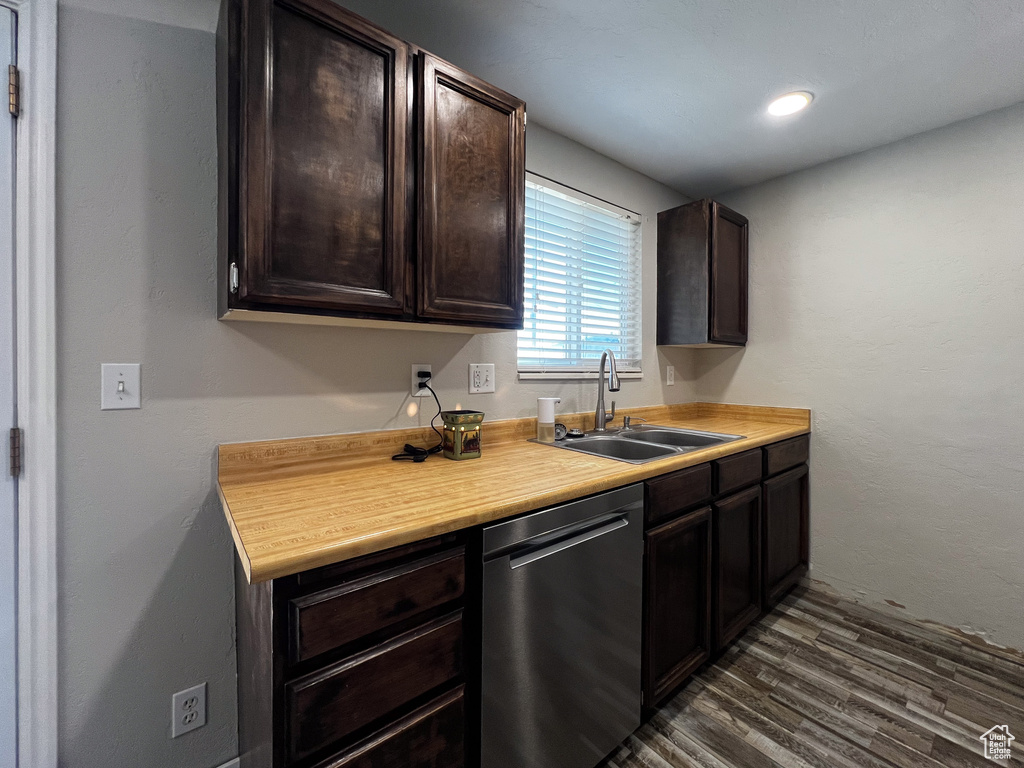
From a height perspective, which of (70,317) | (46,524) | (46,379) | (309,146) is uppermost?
(309,146)

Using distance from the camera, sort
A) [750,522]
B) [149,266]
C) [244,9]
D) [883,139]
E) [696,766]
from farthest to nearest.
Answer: [883,139]
[750,522]
[696,766]
[149,266]
[244,9]

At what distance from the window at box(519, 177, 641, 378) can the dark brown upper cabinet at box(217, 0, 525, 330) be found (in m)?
0.63

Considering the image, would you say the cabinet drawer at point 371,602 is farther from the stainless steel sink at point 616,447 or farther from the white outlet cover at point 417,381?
the stainless steel sink at point 616,447

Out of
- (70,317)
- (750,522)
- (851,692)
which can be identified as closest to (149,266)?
(70,317)

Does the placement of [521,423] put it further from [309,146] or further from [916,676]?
[916,676]

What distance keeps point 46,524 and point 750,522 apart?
238 cm

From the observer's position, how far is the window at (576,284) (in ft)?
6.87

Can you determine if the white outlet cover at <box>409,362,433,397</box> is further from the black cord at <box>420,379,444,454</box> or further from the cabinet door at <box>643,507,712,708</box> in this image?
the cabinet door at <box>643,507,712,708</box>

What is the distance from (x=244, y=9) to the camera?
3.30ft

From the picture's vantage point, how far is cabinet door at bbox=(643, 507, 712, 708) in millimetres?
1459

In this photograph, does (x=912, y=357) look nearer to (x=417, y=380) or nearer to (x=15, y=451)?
(x=417, y=380)

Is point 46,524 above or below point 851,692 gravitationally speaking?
above

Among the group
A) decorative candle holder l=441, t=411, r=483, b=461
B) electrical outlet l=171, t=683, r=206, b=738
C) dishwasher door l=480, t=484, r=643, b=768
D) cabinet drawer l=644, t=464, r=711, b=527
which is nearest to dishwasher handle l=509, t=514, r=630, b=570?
dishwasher door l=480, t=484, r=643, b=768

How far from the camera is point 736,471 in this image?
185 cm
